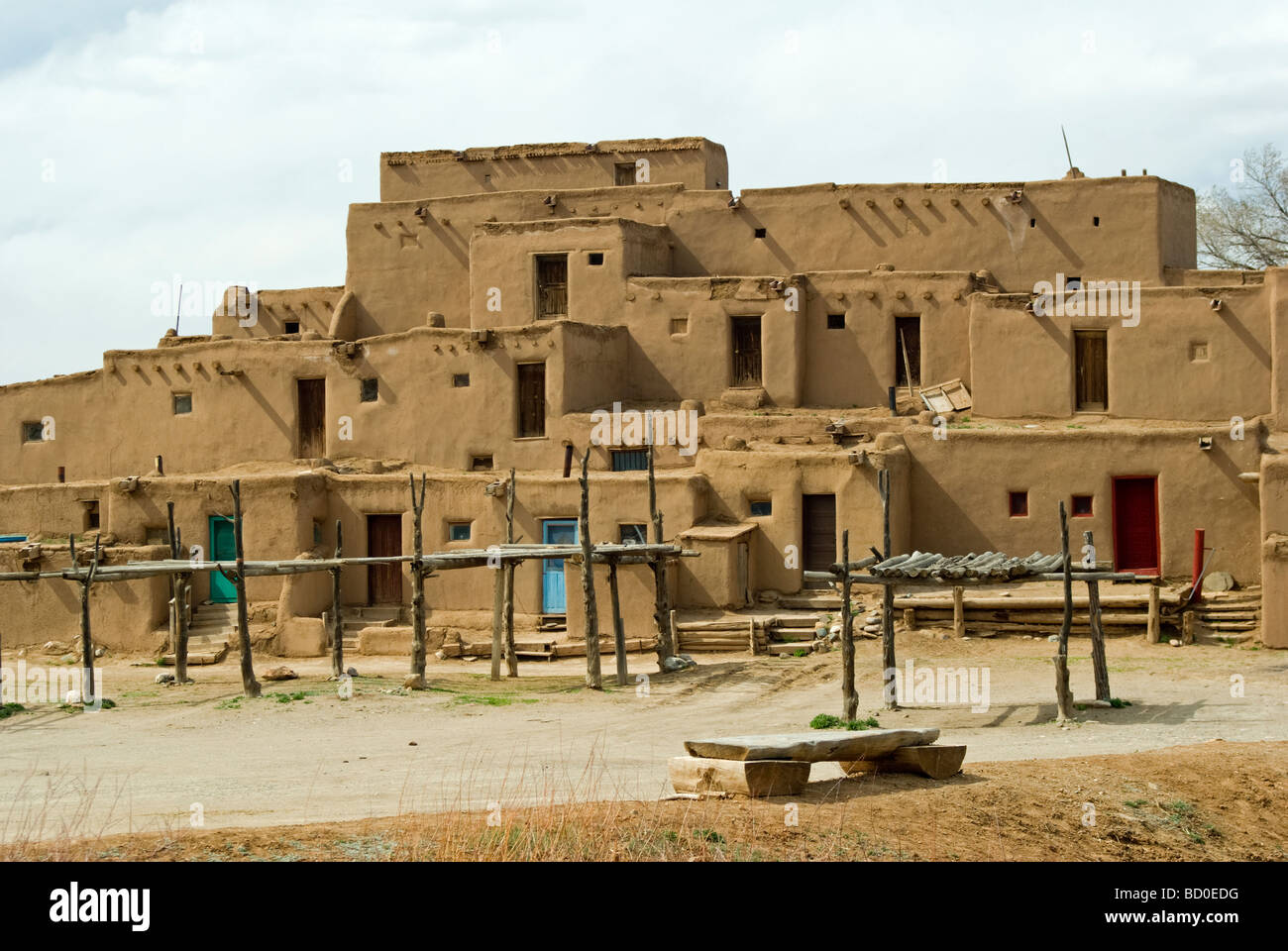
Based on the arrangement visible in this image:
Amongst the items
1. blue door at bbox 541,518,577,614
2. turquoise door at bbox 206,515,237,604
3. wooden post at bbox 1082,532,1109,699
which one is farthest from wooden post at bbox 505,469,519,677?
wooden post at bbox 1082,532,1109,699

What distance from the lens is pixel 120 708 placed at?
2212cm

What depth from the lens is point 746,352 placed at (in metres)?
31.9

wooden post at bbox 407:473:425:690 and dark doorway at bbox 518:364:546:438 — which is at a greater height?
dark doorway at bbox 518:364:546:438

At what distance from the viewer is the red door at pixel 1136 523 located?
26.8 meters

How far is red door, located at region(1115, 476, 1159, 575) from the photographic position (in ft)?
88.0

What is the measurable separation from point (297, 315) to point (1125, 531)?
19782 millimetres

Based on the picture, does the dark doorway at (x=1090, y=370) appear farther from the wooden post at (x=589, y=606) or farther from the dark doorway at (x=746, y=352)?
the wooden post at (x=589, y=606)

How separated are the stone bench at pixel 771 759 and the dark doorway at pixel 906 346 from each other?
58.8 feet

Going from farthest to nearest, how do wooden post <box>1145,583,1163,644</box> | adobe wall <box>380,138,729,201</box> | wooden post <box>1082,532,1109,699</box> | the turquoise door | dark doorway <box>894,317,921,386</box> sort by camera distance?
1. adobe wall <box>380,138,729,201</box>
2. dark doorway <box>894,317,921,386</box>
3. the turquoise door
4. wooden post <box>1145,583,1163,644</box>
5. wooden post <box>1082,532,1109,699</box>

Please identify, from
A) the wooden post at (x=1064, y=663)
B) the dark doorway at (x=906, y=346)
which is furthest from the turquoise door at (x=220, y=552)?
the wooden post at (x=1064, y=663)

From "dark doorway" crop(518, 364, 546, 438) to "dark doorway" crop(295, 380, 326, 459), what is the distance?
15.0 ft

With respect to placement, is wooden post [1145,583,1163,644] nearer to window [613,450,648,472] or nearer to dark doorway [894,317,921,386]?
dark doorway [894,317,921,386]
